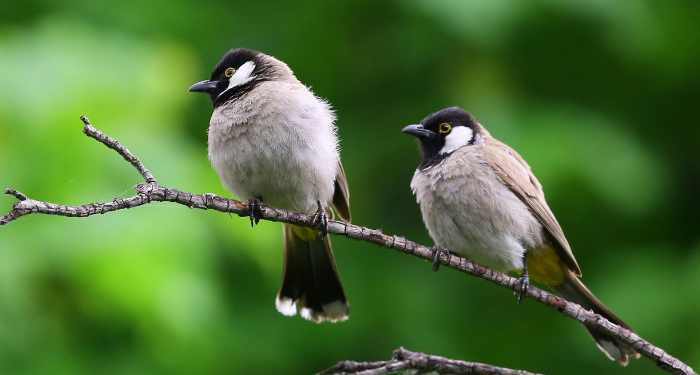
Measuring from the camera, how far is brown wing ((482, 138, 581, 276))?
3.24 m

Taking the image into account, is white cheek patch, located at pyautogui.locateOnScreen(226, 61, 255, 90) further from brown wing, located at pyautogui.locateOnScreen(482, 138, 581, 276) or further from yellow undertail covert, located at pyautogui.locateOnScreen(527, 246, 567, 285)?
yellow undertail covert, located at pyautogui.locateOnScreen(527, 246, 567, 285)

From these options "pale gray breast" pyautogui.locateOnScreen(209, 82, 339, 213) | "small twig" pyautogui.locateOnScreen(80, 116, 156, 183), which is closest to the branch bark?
"small twig" pyautogui.locateOnScreen(80, 116, 156, 183)

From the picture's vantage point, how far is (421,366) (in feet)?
6.59

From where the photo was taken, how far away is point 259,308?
15.2ft

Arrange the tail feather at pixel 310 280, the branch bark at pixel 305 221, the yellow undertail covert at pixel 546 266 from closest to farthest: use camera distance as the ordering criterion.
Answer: the branch bark at pixel 305 221, the yellow undertail covert at pixel 546 266, the tail feather at pixel 310 280

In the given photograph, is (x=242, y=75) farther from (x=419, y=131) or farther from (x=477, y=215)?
(x=477, y=215)

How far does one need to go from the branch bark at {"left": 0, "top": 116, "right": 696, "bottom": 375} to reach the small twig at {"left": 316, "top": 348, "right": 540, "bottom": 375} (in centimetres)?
35

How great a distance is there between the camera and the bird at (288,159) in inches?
116

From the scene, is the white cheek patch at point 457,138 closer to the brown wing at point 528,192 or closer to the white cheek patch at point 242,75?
the brown wing at point 528,192

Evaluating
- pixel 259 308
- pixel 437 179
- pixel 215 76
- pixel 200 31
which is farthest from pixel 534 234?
pixel 200 31

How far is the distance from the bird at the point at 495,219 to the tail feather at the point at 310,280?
0.57 meters

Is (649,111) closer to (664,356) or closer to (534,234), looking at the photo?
(534,234)

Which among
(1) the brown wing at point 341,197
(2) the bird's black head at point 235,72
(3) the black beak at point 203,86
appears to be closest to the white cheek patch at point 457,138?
(1) the brown wing at point 341,197

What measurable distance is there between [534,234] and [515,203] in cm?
17
